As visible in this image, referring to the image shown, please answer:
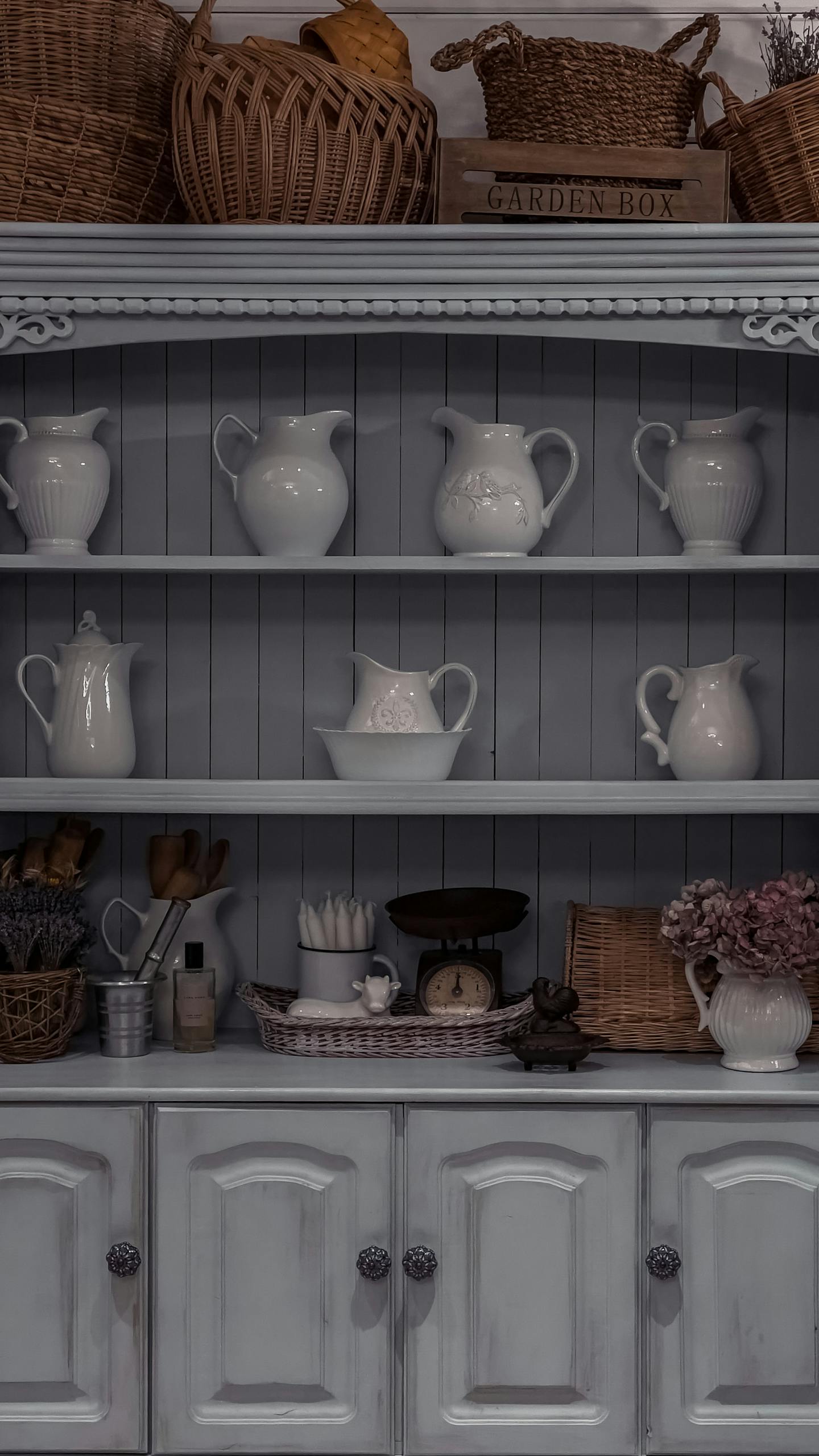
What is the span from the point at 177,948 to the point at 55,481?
810 mm

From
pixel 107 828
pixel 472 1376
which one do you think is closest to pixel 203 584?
pixel 107 828

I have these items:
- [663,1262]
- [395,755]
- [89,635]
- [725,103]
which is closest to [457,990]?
[395,755]

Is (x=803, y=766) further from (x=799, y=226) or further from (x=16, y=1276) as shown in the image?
(x=16, y=1276)

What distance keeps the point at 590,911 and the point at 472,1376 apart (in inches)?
29.0

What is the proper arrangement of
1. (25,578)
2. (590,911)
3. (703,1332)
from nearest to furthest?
1. (703,1332)
2. (590,911)
3. (25,578)


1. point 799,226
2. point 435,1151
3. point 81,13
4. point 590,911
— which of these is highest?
point 81,13

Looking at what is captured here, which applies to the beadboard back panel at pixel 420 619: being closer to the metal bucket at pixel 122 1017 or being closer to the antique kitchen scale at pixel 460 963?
the antique kitchen scale at pixel 460 963

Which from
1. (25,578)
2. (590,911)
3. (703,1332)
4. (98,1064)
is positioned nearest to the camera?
(703,1332)

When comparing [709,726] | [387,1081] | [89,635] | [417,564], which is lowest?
[387,1081]

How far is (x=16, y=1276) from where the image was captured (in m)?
1.94

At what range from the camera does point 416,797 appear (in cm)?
212

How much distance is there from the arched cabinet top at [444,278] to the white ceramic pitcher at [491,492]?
0.18m

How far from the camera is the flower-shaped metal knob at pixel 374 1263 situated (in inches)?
75.2

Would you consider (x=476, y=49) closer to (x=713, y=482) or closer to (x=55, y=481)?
(x=713, y=482)
